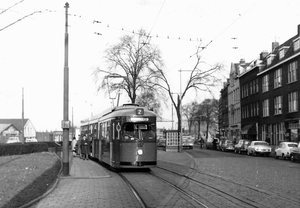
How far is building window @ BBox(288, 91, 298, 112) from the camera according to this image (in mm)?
42541

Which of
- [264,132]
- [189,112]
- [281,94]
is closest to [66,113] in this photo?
[281,94]

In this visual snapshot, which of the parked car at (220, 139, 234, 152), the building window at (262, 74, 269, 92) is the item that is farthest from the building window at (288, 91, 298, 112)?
the parked car at (220, 139, 234, 152)

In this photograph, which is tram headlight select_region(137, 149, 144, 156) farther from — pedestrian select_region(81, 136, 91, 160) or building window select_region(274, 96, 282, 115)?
building window select_region(274, 96, 282, 115)

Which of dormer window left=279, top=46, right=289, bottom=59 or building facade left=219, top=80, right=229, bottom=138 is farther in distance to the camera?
building facade left=219, top=80, right=229, bottom=138

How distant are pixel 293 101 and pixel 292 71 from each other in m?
3.16

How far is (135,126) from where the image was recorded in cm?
1808

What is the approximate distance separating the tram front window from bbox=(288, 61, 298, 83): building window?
94.7 ft

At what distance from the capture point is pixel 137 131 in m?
18.1

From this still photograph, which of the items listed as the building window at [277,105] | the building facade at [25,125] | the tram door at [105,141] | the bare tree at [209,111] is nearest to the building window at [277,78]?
the building window at [277,105]

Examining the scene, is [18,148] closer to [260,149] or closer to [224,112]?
[260,149]

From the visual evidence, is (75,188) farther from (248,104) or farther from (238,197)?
(248,104)

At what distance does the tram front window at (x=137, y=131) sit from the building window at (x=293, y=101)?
1126 inches

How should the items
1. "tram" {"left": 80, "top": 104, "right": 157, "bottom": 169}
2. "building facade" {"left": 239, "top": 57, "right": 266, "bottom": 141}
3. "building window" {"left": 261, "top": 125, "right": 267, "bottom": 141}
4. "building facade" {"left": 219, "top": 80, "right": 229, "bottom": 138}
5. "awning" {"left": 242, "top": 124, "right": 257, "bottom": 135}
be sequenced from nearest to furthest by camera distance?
"tram" {"left": 80, "top": 104, "right": 157, "bottom": 169} → "building window" {"left": 261, "top": 125, "right": 267, "bottom": 141} → "building facade" {"left": 239, "top": 57, "right": 266, "bottom": 141} → "awning" {"left": 242, "top": 124, "right": 257, "bottom": 135} → "building facade" {"left": 219, "top": 80, "right": 229, "bottom": 138}

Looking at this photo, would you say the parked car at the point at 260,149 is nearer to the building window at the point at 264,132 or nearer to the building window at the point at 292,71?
the building window at the point at 292,71
